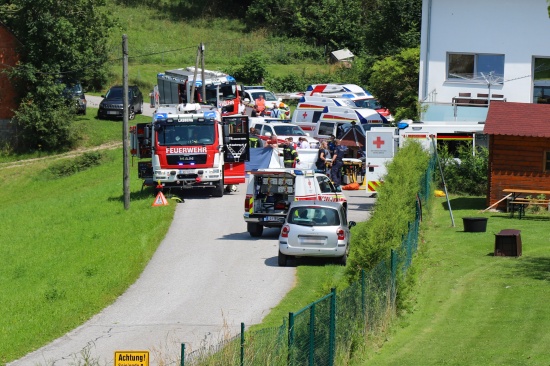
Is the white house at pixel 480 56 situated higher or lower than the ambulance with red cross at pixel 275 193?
higher

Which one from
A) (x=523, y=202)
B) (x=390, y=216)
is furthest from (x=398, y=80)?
(x=390, y=216)

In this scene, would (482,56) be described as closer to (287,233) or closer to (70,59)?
(70,59)

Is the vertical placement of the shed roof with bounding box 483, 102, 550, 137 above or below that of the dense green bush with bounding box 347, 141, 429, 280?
above

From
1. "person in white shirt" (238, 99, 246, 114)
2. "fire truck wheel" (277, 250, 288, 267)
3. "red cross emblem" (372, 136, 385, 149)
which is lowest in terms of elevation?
"fire truck wheel" (277, 250, 288, 267)

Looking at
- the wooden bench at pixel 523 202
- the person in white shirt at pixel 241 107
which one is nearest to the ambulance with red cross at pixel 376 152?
the wooden bench at pixel 523 202

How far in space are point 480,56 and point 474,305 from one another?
2794cm

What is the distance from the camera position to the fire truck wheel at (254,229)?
28547mm

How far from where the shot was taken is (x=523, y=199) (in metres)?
32.6

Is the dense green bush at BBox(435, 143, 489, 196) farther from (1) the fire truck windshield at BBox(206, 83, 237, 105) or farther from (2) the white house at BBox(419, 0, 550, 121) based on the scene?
(1) the fire truck windshield at BBox(206, 83, 237, 105)

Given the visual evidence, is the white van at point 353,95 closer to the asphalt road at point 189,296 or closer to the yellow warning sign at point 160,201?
the yellow warning sign at point 160,201

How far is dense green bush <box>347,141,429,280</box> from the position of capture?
61.0ft

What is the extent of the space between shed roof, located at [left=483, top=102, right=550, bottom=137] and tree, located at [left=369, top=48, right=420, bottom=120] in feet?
58.2

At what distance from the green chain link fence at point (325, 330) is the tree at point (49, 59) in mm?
36959

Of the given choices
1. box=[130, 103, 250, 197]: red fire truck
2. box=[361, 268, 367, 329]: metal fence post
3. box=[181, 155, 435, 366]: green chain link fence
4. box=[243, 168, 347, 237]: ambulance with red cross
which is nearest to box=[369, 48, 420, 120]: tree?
box=[130, 103, 250, 197]: red fire truck
